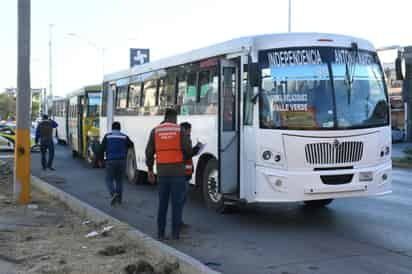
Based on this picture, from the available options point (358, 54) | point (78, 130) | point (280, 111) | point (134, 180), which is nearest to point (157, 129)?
point (280, 111)

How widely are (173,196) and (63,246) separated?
1.63m

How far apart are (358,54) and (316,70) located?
908 millimetres

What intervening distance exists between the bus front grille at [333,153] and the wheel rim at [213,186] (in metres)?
1.89

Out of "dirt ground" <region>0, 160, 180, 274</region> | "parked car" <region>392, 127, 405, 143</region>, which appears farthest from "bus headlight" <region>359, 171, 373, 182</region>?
"parked car" <region>392, 127, 405, 143</region>

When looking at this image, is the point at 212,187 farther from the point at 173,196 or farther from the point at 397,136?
the point at 397,136

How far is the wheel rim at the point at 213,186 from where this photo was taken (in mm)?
10788

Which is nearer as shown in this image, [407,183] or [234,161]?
[234,161]

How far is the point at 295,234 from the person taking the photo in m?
9.35

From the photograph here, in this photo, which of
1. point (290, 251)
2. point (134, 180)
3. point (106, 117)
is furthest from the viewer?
point (106, 117)

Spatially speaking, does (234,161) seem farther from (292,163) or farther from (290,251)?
(290,251)

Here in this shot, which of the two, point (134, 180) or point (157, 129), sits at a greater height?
point (157, 129)

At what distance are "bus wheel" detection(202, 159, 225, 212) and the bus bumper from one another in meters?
1.38

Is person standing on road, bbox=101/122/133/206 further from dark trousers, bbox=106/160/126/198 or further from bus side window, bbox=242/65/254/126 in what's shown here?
bus side window, bbox=242/65/254/126

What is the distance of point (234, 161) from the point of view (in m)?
10.3
